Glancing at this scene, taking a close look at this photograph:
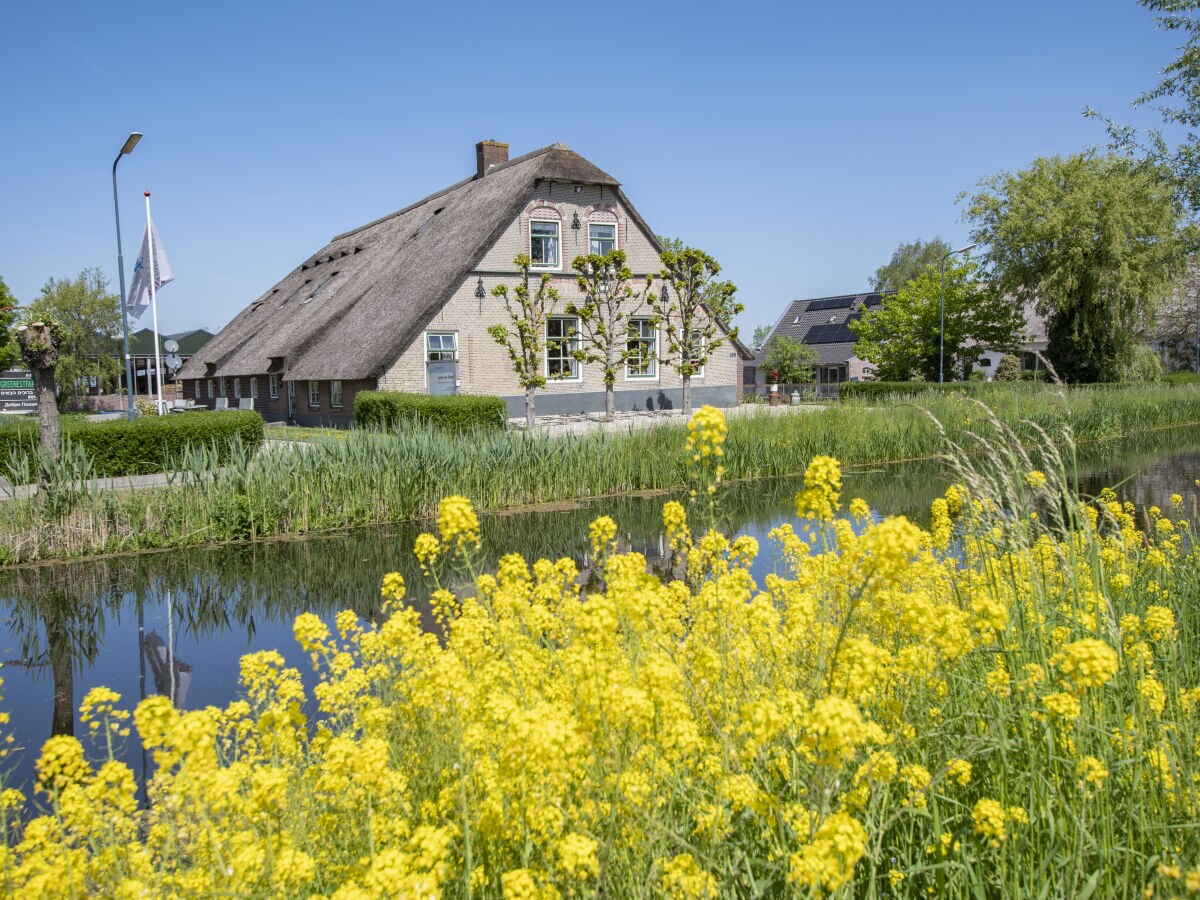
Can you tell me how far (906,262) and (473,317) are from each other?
5710 cm

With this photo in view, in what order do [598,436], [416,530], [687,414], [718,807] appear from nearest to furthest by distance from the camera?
[718,807] < [416,530] < [598,436] < [687,414]

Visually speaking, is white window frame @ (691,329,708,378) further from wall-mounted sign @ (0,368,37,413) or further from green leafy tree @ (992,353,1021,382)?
wall-mounted sign @ (0,368,37,413)

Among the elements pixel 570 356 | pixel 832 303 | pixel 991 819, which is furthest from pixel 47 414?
pixel 832 303

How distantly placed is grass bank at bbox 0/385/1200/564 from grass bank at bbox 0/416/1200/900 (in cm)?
473

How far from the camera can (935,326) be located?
36500 millimetres

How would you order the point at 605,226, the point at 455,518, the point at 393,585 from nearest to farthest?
the point at 455,518 < the point at 393,585 < the point at 605,226

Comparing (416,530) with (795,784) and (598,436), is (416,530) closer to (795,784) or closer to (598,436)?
A: (598,436)

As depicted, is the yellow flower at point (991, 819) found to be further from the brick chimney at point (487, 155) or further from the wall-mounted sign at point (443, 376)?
the brick chimney at point (487, 155)

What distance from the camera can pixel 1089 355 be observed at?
105ft

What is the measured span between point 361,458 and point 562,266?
14426 millimetres

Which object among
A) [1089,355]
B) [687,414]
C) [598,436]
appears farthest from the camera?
[1089,355]

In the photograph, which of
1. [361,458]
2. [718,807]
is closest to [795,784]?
[718,807]

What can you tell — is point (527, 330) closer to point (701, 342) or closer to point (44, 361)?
point (701, 342)

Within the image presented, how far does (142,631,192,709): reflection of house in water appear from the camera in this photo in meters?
5.34
